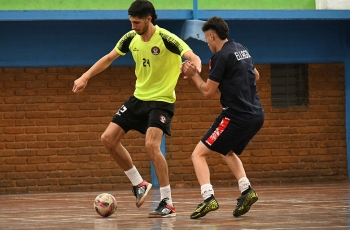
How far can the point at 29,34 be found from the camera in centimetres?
1664

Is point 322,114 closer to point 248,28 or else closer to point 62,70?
point 248,28

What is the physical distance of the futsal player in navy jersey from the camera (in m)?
8.44

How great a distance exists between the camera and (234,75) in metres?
8.49

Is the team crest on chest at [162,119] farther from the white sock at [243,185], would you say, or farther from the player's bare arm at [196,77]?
the white sock at [243,185]

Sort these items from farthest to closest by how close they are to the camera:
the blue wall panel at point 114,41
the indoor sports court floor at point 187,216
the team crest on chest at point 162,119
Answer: the blue wall panel at point 114,41
the team crest on chest at point 162,119
the indoor sports court floor at point 187,216

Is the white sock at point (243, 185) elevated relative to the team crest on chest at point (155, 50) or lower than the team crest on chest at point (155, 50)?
lower

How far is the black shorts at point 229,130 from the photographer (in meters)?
8.56

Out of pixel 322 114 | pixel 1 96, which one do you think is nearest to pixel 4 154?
pixel 1 96

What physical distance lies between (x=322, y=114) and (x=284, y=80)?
1.12 metres

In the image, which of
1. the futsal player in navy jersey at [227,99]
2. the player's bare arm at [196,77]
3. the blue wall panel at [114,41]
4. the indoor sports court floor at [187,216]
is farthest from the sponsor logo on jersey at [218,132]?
the blue wall panel at [114,41]

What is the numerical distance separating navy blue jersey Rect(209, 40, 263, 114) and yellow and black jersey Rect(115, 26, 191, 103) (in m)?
0.69

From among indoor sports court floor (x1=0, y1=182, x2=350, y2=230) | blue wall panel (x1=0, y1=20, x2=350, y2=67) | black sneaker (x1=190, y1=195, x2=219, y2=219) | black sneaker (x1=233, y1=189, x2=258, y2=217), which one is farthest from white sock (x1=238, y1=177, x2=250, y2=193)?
blue wall panel (x1=0, y1=20, x2=350, y2=67)

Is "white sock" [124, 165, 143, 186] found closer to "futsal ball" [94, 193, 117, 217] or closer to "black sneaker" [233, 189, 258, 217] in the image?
"futsal ball" [94, 193, 117, 217]

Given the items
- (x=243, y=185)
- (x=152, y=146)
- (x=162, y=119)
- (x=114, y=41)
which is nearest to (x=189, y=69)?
(x=162, y=119)
